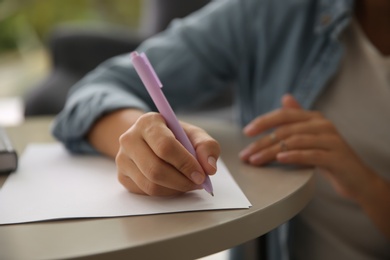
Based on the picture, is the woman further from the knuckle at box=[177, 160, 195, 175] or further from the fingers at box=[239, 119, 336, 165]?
the knuckle at box=[177, 160, 195, 175]

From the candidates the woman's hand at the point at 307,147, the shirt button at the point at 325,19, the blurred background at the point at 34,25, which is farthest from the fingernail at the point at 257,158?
the blurred background at the point at 34,25

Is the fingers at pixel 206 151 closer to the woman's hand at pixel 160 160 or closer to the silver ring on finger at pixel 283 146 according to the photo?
the woman's hand at pixel 160 160

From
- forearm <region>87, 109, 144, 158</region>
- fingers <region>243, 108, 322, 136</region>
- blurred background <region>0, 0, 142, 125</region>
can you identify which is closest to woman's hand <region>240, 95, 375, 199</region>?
fingers <region>243, 108, 322, 136</region>

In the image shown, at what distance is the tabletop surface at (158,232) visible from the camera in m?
0.37

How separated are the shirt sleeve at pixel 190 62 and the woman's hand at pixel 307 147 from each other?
0.51ft

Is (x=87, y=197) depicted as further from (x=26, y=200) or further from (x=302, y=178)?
(x=302, y=178)

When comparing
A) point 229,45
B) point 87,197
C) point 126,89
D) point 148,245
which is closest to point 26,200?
point 87,197

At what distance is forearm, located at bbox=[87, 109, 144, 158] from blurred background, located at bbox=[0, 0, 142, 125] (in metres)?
1.93

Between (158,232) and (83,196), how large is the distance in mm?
109

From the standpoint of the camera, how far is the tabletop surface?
1.22 ft

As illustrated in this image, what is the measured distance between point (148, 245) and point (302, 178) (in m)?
0.21

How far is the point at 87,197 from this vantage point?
0.48 metres

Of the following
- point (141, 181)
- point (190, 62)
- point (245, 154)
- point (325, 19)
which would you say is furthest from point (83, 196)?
point (325, 19)

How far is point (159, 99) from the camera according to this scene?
1.55 ft
